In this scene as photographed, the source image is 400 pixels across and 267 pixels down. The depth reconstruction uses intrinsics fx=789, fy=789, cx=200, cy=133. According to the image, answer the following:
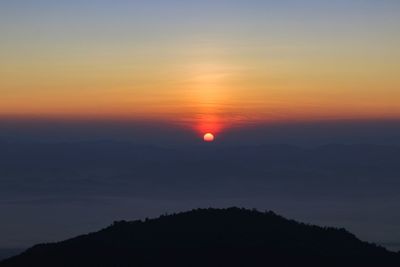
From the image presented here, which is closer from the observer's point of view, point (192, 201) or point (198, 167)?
point (192, 201)

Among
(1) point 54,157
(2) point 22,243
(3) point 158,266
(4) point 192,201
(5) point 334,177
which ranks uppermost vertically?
(1) point 54,157

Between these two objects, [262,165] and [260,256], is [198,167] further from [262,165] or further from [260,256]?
[260,256]

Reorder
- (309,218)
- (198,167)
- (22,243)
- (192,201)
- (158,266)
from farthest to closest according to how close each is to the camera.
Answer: (198,167) < (192,201) < (309,218) < (22,243) < (158,266)

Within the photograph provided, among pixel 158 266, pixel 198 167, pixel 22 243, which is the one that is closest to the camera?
pixel 158 266

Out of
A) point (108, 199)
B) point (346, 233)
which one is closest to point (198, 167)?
point (108, 199)

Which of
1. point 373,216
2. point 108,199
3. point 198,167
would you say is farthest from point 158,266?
point 198,167

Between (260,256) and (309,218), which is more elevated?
→ (309,218)

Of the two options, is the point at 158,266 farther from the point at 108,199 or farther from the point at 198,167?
the point at 198,167
